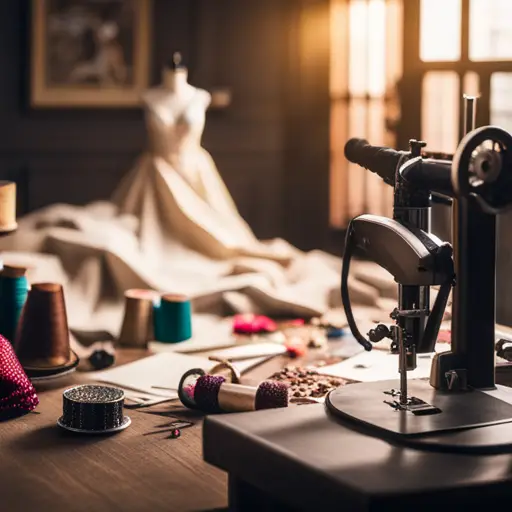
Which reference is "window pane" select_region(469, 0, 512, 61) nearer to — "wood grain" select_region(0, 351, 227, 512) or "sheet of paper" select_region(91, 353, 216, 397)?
"sheet of paper" select_region(91, 353, 216, 397)

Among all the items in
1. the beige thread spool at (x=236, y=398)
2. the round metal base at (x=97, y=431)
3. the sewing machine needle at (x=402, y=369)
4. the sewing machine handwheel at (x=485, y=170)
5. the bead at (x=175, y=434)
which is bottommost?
the bead at (x=175, y=434)

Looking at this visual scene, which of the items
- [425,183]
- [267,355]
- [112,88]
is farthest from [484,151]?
[112,88]

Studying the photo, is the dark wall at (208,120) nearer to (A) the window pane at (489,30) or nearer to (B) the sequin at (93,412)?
(A) the window pane at (489,30)

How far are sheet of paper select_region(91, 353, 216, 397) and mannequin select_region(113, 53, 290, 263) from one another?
1275 millimetres

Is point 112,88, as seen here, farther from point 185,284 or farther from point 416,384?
point 416,384

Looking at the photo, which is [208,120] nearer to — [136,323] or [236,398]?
[136,323]

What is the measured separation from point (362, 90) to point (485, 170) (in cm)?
514

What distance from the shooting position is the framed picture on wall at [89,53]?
21.3 ft

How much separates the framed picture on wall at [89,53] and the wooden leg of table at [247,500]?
5.05 meters

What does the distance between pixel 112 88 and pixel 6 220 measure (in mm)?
3998

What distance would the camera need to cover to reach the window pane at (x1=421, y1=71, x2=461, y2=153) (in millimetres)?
4836

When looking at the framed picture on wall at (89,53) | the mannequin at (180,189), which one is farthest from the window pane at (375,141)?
the mannequin at (180,189)

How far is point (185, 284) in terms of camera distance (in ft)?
12.3

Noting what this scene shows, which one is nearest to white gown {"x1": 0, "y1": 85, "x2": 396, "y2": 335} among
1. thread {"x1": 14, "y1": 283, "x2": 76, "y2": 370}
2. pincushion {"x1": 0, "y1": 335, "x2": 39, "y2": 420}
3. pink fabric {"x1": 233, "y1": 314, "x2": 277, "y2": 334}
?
pink fabric {"x1": 233, "y1": 314, "x2": 277, "y2": 334}
